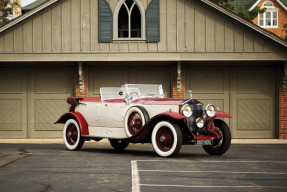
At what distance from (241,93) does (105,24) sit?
17.6ft

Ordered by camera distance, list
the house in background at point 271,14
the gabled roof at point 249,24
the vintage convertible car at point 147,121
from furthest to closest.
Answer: the house in background at point 271,14, the gabled roof at point 249,24, the vintage convertible car at point 147,121

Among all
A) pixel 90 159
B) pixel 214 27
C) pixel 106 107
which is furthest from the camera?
pixel 214 27

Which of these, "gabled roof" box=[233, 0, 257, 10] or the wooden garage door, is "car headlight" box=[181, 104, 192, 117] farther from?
"gabled roof" box=[233, 0, 257, 10]

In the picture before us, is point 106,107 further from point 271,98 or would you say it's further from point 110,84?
point 271,98

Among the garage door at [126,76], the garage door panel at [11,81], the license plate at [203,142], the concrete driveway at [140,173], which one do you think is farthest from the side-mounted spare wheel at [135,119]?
the garage door panel at [11,81]

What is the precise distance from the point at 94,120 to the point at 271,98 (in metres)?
8.27

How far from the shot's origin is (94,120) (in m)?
12.5

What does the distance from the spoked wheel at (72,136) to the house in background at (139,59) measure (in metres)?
5.10

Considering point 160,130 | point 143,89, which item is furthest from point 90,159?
point 143,89

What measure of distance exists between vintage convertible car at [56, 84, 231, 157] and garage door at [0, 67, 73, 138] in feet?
17.6

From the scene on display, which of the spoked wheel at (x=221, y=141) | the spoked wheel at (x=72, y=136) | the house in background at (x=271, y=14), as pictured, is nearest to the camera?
the spoked wheel at (x=221, y=141)

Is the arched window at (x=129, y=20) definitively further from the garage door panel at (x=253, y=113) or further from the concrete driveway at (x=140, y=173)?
the concrete driveway at (x=140, y=173)

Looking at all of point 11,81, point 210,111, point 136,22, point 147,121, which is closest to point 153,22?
point 136,22

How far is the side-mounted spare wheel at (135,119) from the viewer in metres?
11.1
